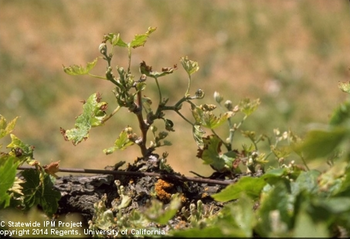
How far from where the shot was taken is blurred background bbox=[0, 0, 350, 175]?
201 inches

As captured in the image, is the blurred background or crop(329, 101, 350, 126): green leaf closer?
crop(329, 101, 350, 126): green leaf

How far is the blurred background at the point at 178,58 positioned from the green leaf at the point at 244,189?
140 inches

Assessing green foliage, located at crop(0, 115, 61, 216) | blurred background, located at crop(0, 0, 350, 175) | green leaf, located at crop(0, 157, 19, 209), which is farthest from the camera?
blurred background, located at crop(0, 0, 350, 175)

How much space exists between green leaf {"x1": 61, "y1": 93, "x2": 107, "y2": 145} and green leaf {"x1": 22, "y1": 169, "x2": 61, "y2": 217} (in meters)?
0.10

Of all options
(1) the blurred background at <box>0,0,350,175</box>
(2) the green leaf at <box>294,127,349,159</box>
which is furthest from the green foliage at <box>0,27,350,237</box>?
(1) the blurred background at <box>0,0,350,175</box>

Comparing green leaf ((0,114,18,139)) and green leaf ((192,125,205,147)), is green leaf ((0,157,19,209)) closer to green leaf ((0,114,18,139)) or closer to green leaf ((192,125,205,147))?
green leaf ((0,114,18,139))

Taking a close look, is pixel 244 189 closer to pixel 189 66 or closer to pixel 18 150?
pixel 189 66

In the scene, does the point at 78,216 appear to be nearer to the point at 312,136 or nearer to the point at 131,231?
the point at 131,231

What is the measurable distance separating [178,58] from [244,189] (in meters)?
5.35

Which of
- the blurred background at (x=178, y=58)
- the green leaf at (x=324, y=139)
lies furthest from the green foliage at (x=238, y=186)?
the blurred background at (x=178, y=58)

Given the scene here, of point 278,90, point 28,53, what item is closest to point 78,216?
point 278,90

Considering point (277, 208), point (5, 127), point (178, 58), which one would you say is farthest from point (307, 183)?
point (178, 58)

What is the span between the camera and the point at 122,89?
1193 millimetres

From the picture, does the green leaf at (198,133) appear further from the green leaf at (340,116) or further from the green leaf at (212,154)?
the green leaf at (340,116)
